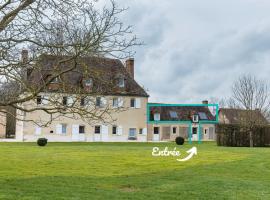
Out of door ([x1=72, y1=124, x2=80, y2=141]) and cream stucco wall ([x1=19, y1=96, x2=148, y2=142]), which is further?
door ([x1=72, y1=124, x2=80, y2=141])

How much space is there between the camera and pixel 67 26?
12859mm

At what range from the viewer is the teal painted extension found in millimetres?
70500

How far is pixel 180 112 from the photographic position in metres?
74.9

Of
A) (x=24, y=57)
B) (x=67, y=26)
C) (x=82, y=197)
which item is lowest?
(x=82, y=197)

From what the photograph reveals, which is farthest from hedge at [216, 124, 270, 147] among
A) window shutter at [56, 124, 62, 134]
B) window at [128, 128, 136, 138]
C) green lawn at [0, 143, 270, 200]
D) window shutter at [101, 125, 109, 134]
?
green lawn at [0, 143, 270, 200]

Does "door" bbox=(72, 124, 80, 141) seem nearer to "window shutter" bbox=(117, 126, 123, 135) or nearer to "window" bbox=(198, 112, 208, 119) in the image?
"window shutter" bbox=(117, 126, 123, 135)

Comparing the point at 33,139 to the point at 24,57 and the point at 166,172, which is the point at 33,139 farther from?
the point at 24,57

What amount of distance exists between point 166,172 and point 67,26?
772 cm

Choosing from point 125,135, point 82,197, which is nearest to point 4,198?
point 82,197

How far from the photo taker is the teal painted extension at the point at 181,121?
70.5 meters

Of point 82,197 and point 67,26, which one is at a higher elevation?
point 67,26

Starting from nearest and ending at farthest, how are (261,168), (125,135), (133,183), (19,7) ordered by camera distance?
(19,7) → (133,183) → (261,168) → (125,135)

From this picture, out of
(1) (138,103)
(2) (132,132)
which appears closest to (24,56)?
(1) (138,103)

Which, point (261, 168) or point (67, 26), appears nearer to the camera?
point (67, 26)
